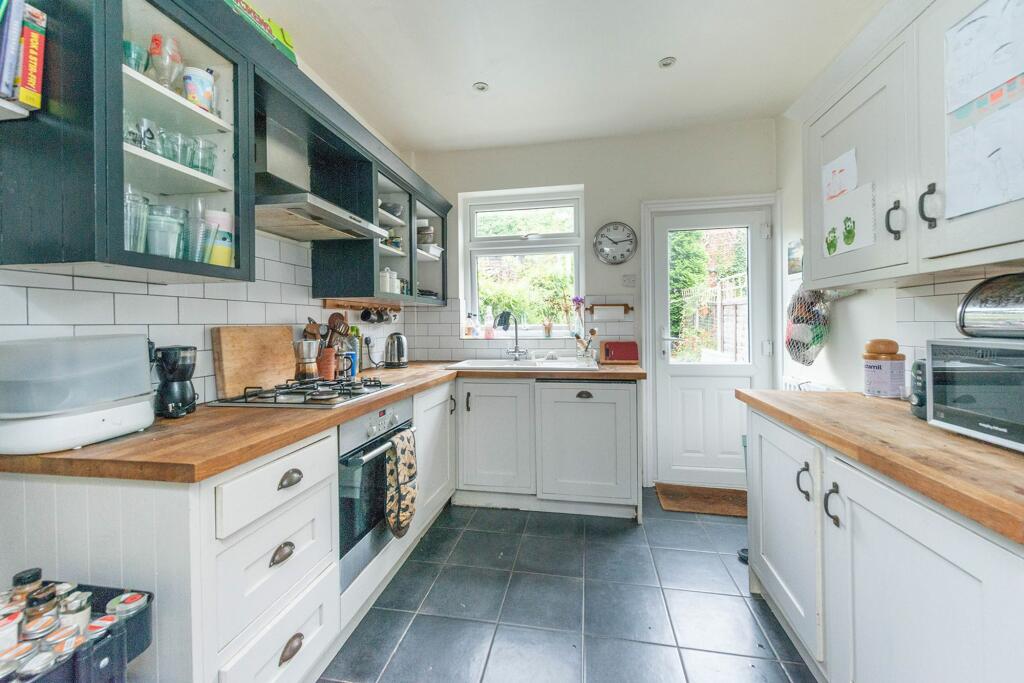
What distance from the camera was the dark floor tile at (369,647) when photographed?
1.33 metres

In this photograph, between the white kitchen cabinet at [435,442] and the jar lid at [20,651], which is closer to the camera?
the jar lid at [20,651]

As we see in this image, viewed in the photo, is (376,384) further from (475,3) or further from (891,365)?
(891,365)

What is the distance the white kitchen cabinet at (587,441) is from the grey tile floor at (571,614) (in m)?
0.24

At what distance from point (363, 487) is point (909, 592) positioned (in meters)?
1.57

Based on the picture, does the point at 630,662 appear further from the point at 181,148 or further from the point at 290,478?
the point at 181,148

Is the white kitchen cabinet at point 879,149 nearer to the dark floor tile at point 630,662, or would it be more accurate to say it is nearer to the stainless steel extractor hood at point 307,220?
the dark floor tile at point 630,662

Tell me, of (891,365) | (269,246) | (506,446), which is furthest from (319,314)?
(891,365)

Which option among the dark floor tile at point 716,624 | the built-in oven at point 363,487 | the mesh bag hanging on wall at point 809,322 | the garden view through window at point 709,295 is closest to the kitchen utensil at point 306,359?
the built-in oven at point 363,487

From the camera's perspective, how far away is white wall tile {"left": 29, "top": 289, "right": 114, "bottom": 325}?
1.06m

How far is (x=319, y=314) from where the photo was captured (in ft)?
7.32

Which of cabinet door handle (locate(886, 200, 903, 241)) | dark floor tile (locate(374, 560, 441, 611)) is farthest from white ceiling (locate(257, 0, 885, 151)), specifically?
dark floor tile (locate(374, 560, 441, 611))

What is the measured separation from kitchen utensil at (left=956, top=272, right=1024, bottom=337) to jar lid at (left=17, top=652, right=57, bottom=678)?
2056mm

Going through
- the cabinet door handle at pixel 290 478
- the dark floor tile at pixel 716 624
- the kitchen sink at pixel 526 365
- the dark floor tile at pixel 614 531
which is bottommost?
the dark floor tile at pixel 716 624

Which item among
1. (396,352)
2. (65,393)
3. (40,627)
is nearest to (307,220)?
(65,393)
